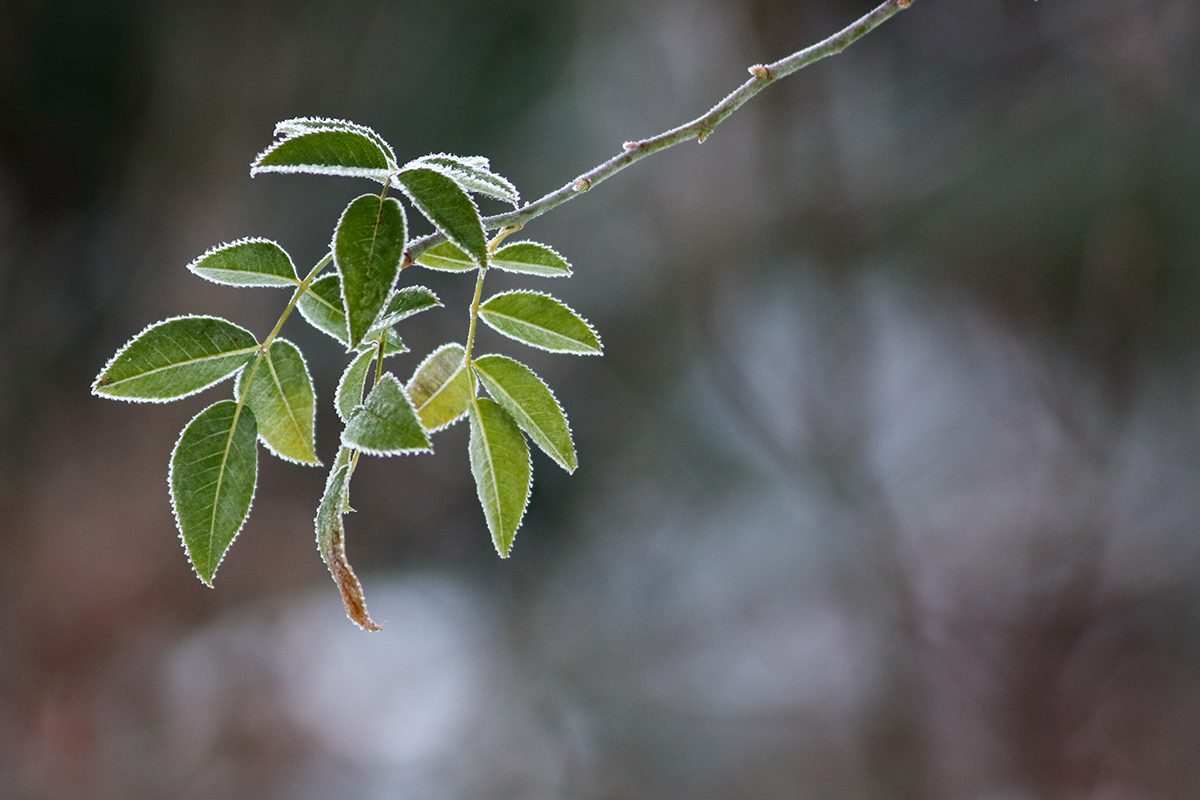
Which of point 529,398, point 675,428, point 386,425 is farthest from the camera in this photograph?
point 675,428

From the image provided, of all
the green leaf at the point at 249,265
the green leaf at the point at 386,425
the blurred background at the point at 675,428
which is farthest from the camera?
the blurred background at the point at 675,428

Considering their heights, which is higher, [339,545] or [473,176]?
[473,176]

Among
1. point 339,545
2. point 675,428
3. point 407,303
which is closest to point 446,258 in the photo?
point 407,303

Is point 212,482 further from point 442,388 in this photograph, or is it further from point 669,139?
point 669,139

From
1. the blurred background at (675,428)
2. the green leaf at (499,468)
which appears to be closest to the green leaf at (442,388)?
the green leaf at (499,468)

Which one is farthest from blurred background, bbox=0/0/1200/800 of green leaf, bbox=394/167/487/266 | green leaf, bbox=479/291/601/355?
green leaf, bbox=394/167/487/266

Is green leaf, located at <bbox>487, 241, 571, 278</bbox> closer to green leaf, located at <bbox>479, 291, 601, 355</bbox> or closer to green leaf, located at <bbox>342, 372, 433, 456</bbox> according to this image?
green leaf, located at <bbox>479, 291, 601, 355</bbox>

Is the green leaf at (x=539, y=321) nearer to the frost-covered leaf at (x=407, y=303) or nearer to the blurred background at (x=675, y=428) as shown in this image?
the frost-covered leaf at (x=407, y=303)

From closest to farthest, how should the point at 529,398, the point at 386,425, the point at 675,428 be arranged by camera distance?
the point at 386,425
the point at 529,398
the point at 675,428
